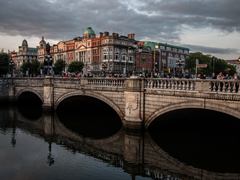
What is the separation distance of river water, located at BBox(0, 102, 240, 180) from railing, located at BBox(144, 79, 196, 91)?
2788mm

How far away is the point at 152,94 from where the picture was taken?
23703 millimetres

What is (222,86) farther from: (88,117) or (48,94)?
(48,94)

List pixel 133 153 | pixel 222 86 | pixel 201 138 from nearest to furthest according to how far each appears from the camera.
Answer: pixel 222 86 → pixel 133 153 → pixel 201 138

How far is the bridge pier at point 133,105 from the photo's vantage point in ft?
80.1

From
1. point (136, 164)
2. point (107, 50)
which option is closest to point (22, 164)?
point (136, 164)

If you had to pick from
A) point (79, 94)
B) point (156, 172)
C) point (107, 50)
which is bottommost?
point (156, 172)

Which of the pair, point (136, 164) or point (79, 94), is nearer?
point (136, 164)

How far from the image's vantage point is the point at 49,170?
1767 cm

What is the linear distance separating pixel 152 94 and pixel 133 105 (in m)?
1.90

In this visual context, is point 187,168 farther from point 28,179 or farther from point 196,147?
point 28,179

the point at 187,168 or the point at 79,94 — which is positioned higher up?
the point at 79,94

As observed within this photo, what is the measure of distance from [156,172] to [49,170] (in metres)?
6.02

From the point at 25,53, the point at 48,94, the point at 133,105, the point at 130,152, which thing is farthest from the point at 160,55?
the point at 130,152

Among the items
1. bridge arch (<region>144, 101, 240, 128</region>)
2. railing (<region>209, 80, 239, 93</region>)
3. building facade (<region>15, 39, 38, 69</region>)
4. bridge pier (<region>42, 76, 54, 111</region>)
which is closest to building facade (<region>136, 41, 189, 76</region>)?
building facade (<region>15, 39, 38, 69</region>)
